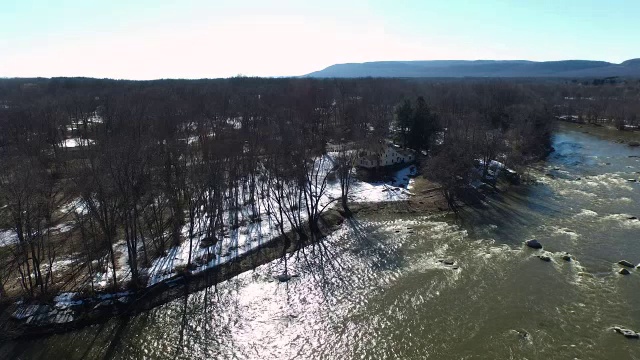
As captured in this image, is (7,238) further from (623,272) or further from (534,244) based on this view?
(623,272)

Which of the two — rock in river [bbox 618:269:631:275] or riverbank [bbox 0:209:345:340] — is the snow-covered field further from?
rock in river [bbox 618:269:631:275]

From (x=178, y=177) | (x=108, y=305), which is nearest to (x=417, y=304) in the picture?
(x=108, y=305)

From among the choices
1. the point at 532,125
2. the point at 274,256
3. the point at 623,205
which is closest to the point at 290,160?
the point at 274,256

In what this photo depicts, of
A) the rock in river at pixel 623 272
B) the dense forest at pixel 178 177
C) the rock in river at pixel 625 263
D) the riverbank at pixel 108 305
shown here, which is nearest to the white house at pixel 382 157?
the dense forest at pixel 178 177

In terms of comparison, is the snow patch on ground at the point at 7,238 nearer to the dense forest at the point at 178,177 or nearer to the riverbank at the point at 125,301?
the dense forest at the point at 178,177

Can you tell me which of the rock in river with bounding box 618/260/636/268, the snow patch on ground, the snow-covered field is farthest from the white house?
the snow patch on ground

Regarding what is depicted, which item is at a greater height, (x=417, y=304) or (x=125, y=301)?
(x=125, y=301)

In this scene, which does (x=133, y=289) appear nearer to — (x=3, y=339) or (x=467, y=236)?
(x=3, y=339)
